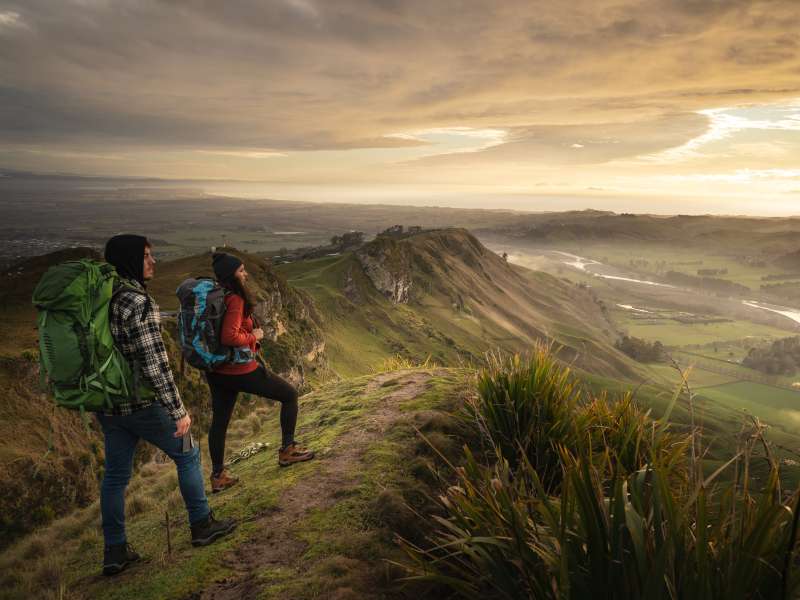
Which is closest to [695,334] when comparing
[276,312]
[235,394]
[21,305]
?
[276,312]

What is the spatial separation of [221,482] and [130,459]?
5.21ft

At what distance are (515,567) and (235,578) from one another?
2337 mm

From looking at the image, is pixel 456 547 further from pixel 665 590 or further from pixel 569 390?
pixel 569 390

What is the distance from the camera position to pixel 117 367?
3.56 meters

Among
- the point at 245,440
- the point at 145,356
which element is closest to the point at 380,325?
the point at 245,440

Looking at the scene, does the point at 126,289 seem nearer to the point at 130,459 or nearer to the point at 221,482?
the point at 130,459

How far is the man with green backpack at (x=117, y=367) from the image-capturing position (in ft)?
11.2

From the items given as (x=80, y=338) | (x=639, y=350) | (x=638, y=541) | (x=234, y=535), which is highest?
(x=80, y=338)

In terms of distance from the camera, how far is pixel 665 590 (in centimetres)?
201

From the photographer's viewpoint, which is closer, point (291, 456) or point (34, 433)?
point (291, 456)

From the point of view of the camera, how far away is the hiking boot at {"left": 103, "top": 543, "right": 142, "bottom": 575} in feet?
12.9

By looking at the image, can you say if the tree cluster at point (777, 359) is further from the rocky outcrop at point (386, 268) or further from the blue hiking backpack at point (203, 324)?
the blue hiking backpack at point (203, 324)

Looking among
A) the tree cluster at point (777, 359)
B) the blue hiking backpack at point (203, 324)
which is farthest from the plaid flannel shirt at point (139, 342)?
the tree cluster at point (777, 359)

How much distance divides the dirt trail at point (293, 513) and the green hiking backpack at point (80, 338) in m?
1.71
